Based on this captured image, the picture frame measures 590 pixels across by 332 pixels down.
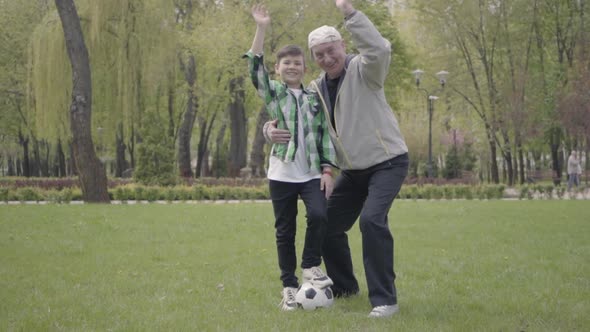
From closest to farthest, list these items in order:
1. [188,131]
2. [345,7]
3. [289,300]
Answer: [345,7] → [289,300] → [188,131]

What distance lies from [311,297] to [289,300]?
19 centimetres

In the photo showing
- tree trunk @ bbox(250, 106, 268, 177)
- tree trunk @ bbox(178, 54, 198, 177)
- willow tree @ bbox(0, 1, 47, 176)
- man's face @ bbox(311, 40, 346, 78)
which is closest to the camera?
man's face @ bbox(311, 40, 346, 78)

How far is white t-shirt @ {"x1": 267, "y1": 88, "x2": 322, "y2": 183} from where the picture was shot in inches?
197

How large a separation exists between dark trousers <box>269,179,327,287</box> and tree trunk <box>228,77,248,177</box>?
27.9 meters

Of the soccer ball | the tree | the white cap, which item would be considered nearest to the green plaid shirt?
the white cap

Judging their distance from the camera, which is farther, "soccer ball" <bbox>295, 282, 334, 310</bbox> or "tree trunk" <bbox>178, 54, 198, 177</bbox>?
"tree trunk" <bbox>178, 54, 198, 177</bbox>

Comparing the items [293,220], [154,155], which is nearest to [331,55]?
[293,220]

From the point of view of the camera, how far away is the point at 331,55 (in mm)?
4832

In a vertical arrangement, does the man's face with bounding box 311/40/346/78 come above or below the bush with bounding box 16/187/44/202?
above

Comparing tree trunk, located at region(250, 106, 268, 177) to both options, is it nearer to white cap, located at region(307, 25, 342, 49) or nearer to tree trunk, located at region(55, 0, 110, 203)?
tree trunk, located at region(55, 0, 110, 203)

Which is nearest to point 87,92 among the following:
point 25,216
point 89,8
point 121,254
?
point 25,216

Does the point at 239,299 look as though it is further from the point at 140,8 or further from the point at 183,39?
the point at 183,39

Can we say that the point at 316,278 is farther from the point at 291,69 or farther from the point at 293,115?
the point at 291,69

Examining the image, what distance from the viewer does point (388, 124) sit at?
4816 millimetres
